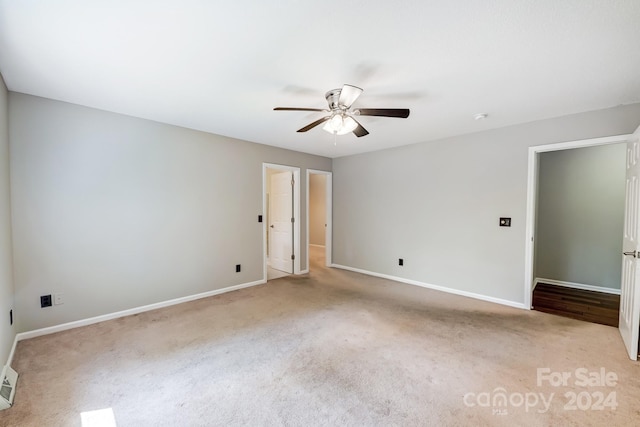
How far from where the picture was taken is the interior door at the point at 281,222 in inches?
203

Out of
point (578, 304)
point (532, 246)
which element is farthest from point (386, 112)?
point (578, 304)

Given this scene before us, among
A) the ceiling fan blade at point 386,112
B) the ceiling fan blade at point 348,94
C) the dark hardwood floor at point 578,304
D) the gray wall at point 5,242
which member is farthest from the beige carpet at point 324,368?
the ceiling fan blade at point 348,94

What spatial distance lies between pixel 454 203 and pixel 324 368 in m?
3.09

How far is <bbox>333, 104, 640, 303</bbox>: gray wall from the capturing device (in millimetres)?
3369

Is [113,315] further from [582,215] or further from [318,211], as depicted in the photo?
[582,215]

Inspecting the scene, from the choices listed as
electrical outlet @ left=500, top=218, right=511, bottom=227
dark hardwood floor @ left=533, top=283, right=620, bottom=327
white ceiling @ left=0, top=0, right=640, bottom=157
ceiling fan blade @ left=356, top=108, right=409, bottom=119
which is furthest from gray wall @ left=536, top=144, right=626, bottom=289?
ceiling fan blade @ left=356, top=108, right=409, bottom=119

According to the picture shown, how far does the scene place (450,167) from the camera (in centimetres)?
402

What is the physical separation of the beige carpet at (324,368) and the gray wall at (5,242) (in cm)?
26

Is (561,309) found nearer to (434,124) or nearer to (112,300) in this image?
(434,124)

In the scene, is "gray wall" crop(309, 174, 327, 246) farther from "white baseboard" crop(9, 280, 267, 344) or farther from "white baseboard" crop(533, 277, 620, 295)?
"white baseboard" crop(533, 277, 620, 295)

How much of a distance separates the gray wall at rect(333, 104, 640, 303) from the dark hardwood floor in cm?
51

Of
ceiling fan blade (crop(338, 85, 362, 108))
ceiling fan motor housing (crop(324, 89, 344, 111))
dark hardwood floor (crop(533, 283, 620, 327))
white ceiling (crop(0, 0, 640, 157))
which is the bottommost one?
dark hardwood floor (crop(533, 283, 620, 327))

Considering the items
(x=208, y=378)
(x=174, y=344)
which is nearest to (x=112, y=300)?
(x=174, y=344)

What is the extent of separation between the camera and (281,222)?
5.39m
